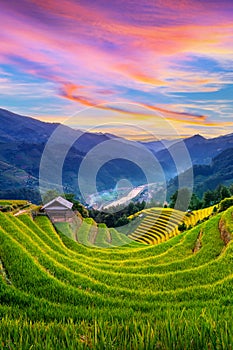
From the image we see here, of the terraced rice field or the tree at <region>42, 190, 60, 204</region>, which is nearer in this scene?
the terraced rice field

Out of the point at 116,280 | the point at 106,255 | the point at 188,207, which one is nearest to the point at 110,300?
the point at 116,280

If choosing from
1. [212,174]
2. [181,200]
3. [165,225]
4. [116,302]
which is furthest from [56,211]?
[212,174]

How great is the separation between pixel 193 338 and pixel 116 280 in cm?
570

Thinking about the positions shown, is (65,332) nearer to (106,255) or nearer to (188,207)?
(106,255)

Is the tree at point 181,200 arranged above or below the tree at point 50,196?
above

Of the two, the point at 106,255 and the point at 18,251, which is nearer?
the point at 18,251

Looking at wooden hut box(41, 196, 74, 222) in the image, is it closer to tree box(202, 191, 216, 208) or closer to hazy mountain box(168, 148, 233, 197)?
tree box(202, 191, 216, 208)

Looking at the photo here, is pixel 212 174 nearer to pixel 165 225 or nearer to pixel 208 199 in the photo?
pixel 208 199

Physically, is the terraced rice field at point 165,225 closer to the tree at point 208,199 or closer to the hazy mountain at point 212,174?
the tree at point 208,199

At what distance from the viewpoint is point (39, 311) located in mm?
4242

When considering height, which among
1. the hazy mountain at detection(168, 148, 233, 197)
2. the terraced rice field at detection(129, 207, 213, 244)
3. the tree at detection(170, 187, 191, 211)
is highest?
the hazy mountain at detection(168, 148, 233, 197)

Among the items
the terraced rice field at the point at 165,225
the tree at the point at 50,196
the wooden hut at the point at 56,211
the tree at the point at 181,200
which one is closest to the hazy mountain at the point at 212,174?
the tree at the point at 181,200

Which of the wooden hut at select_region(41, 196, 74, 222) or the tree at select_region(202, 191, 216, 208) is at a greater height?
the tree at select_region(202, 191, 216, 208)

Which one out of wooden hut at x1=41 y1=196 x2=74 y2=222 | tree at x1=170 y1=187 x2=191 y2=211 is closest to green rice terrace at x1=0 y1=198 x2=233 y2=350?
wooden hut at x1=41 y1=196 x2=74 y2=222
